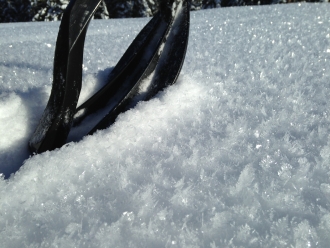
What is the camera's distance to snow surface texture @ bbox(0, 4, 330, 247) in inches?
19.5

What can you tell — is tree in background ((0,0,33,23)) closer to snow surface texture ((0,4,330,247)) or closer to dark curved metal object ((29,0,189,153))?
snow surface texture ((0,4,330,247))

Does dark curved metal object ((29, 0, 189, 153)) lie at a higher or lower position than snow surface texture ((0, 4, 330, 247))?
higher

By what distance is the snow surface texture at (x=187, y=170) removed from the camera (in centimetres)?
50

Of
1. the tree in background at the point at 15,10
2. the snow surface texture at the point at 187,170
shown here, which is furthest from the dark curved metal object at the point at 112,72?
the tree in background at the point at 15,10

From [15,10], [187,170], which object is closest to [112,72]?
[187,170]

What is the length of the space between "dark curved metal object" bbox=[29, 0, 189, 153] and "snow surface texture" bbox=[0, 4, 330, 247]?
6 cm

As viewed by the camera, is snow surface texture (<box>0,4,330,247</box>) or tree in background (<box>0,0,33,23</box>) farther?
tree in background (<box>0,0,33,23</box>)

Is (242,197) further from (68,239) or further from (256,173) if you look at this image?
(68,239)

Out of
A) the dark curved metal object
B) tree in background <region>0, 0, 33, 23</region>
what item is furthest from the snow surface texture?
tree in background <region>0, 0, 33, 23</region>

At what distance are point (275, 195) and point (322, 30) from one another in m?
1.72

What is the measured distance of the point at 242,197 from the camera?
556 millimetres

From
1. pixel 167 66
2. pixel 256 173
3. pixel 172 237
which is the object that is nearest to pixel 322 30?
pixel 167 66

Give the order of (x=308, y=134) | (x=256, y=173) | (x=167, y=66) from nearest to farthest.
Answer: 1. (x=256, y=173)
2. (x=308, y=134)
3. (x=167, y=66)

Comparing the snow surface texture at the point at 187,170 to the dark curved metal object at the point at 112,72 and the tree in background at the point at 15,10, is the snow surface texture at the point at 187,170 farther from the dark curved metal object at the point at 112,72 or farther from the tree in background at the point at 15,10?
the tree in background at the point at 15,10
